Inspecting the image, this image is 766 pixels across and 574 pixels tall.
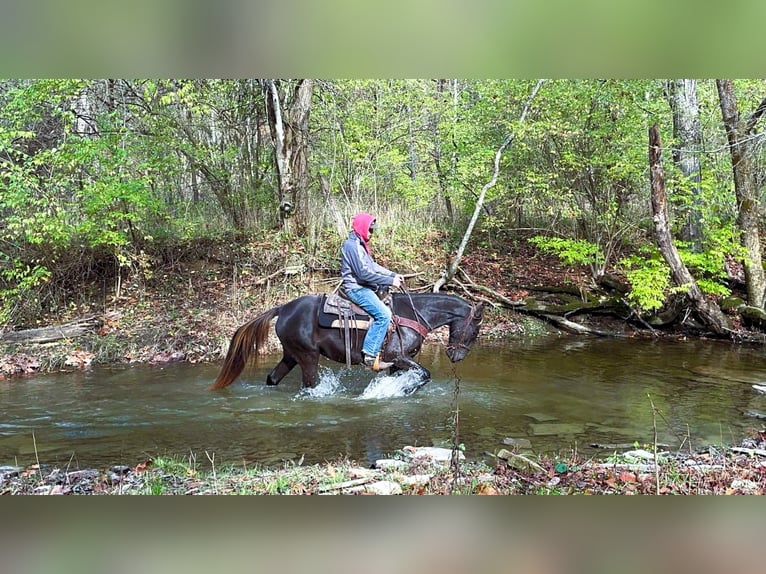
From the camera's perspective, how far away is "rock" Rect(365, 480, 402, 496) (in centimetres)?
386

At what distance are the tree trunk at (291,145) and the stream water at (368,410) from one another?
210 inches

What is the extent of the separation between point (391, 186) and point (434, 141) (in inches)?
97.4

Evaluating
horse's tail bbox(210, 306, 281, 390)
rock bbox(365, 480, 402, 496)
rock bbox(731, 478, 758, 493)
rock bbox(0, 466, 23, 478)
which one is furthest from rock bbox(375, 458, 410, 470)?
horse's tail bbox(210, 306, 281, 390)

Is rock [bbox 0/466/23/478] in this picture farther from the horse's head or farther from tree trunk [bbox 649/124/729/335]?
tree trunk [bbox 649/124/729/335]

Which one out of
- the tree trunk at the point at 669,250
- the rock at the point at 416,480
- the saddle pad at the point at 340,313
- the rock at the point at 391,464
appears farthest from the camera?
the tree trunk at the point at 669,250

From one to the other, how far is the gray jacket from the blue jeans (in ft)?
0.43

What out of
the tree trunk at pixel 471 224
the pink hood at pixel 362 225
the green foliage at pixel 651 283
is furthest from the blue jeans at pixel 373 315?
the green foliage at pixel 651 283

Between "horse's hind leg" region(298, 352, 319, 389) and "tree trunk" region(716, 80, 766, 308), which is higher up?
"tree trunk" region(716, 80, 766, 308)

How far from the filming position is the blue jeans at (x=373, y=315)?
7.55 metres

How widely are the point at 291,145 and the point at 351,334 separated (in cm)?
774

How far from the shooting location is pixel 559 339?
12422mm

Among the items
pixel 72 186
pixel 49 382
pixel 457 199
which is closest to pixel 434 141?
pixel 457 199

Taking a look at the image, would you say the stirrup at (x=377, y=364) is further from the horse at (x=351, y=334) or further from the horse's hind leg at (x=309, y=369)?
the horse's hind leg at (x=309, y=369)
